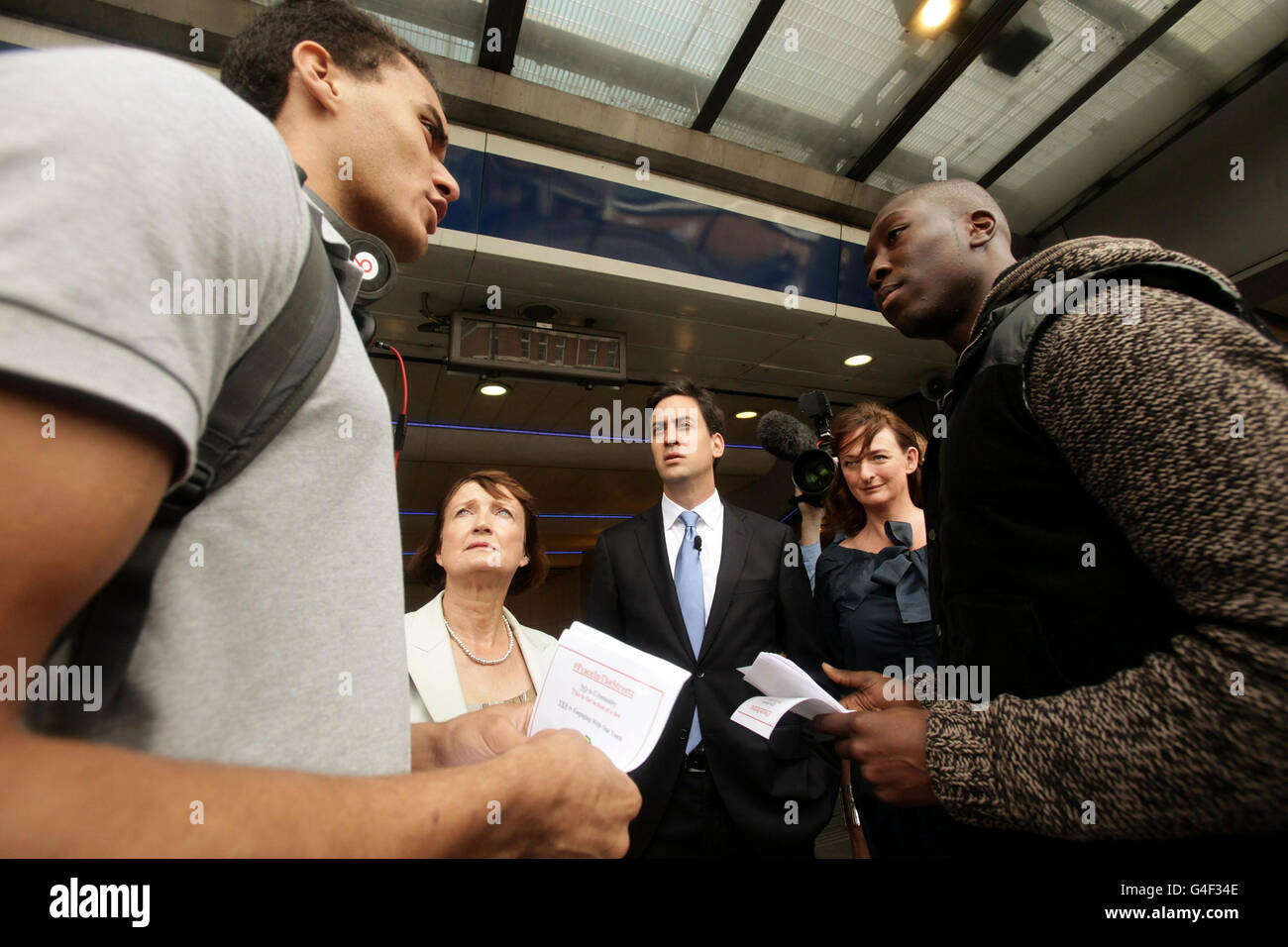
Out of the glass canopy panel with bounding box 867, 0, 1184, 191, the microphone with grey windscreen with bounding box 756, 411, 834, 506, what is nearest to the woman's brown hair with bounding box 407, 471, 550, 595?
the microphone with grey windscreen with bounding box 756, 411, 834, 506

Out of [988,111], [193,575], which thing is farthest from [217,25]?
[988,111]

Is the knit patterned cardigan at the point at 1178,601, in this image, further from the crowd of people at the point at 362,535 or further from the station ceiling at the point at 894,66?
the station ceiling at the point at 894,66

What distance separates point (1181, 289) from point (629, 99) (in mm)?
3508

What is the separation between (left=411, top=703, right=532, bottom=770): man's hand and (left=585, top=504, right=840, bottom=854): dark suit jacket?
3.35 ft

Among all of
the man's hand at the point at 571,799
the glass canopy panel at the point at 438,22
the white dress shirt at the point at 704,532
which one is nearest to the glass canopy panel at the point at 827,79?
the glass canopy panel at the point at 438,22

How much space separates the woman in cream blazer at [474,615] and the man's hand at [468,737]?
0.97 meters

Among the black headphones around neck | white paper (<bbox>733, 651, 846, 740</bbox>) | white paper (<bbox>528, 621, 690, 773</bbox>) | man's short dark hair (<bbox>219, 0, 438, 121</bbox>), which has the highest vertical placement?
man's short dark hair (<bbox>219, 0, 438, 121</bbox>)

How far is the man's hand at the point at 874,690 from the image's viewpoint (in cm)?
145

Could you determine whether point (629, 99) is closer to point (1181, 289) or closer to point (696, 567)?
point (696, 567)

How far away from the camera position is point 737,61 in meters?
3.34

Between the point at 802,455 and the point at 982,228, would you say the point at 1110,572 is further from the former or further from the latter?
the point at 802,455

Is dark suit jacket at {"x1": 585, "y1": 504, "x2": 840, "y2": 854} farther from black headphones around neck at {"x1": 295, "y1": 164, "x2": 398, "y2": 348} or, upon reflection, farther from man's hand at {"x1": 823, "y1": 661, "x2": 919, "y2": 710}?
black headphones around neck at {"x1": 295, "y1": 164, "x2": 398, "y2": 348}

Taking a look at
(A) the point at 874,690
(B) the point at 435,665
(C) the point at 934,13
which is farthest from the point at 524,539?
(C) the point at 934,13

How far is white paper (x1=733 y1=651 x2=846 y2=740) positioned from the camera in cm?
116
